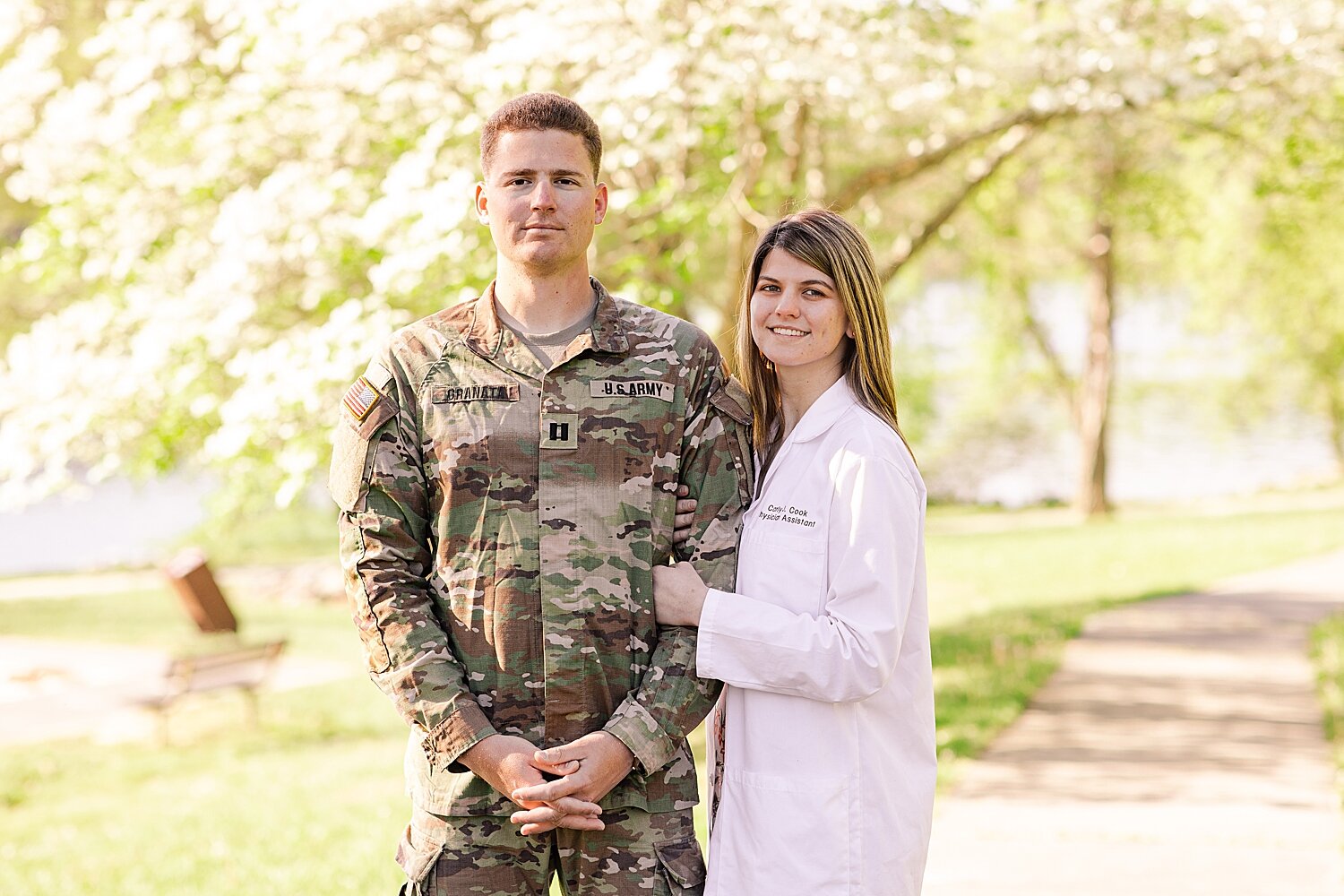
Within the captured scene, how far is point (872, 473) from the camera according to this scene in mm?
2805

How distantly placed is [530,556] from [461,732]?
0.37 m

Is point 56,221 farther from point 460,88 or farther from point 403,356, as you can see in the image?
point 403,356

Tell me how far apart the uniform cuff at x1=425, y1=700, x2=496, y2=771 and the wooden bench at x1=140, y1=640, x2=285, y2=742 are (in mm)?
7925

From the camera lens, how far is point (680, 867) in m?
2.83

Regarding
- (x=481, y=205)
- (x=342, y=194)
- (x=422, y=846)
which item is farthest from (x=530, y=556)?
(x=342, y=194)

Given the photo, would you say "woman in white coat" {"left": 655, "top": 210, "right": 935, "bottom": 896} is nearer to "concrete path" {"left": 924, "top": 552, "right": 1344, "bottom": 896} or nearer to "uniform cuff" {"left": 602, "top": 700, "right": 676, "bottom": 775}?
"uniform cuff" {"left": 602, "top": 700, "right": 676, "bottom": 775}

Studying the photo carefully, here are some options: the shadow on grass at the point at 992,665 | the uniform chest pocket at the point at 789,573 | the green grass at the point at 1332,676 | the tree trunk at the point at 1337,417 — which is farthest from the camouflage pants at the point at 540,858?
the tree trunk at the point at 1337,417

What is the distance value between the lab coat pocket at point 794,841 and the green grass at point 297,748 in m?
3.34

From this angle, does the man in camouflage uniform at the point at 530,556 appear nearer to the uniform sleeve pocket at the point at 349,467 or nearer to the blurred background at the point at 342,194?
the uniform sleeve pocket at the point at 349,467

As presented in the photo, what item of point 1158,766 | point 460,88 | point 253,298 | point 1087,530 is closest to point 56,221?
point 253,298

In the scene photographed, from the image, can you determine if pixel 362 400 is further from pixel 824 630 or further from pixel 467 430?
pixel 824 630

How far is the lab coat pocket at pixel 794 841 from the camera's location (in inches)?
109

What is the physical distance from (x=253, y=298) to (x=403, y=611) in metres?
4.62

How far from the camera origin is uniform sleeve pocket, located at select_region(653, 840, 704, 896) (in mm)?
2818
